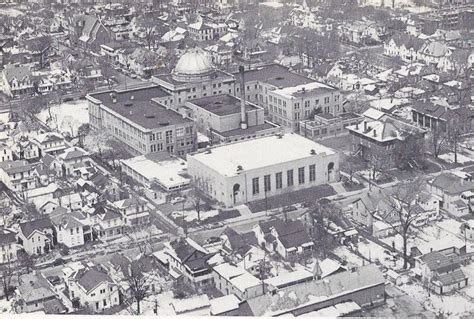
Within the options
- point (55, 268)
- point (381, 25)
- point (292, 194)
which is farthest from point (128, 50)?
point (55, 268)

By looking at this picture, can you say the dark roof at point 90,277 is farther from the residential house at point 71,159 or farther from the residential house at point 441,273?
the residential house at point 71,159

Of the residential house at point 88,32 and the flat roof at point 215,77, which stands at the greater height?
the flat roof at point 215,77

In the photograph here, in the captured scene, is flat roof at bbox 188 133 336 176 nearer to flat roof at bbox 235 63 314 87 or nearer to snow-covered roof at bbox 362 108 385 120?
snow-covered roof at bbox 362 108 385 120

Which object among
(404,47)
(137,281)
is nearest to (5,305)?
(137,281)

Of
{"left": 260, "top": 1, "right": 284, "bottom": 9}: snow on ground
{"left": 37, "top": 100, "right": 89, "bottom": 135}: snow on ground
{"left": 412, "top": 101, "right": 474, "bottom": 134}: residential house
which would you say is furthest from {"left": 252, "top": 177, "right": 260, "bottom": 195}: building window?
{"left": 260, "top": 1, "right": 284, "bottom": 9}: snow on ground

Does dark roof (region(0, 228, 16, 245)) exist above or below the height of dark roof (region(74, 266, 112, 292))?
below

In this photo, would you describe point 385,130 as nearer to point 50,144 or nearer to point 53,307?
point 50,144

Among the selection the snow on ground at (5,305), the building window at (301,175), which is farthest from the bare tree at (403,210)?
the snow on ground at (5,305)
